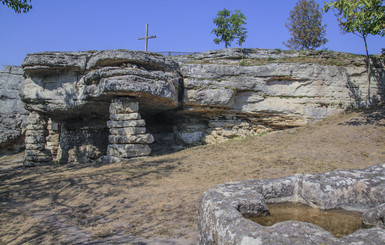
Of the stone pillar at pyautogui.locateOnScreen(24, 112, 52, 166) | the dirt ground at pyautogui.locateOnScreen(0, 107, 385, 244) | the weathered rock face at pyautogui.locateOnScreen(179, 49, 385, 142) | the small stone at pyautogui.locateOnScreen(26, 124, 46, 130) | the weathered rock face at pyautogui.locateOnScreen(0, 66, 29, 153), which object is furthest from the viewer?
the weathered rock face at pyautogui.locateOnScreen(0, 66, 29, 153)

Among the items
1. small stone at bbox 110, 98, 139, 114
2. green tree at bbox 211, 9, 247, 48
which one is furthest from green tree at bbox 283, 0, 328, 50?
small stone at bbox 110, 98, 139, 114

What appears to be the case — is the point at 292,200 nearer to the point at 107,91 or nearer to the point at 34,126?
the point at 107,91

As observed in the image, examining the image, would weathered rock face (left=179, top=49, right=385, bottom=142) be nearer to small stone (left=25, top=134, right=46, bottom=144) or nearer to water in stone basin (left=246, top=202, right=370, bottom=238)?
small stone (left=25, top=134, right=46, bottom=144)

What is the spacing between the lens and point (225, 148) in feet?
35.2

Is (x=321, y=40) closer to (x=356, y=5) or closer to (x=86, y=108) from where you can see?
(x=356, y=5)

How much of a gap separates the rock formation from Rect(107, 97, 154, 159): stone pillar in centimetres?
5

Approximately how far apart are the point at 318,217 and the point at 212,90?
9.69m

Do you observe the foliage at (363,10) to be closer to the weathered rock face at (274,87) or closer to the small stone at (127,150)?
the weathered rock face at (274,87)

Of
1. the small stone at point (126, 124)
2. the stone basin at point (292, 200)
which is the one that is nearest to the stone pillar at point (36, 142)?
the small stone at point (126, 124)

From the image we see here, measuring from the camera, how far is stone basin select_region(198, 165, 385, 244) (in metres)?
2.05

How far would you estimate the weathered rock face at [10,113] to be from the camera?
1755cm

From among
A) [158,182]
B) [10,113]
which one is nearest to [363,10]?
[158,182]

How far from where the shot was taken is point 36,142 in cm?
1289

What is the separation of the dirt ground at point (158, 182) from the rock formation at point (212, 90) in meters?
1.39
